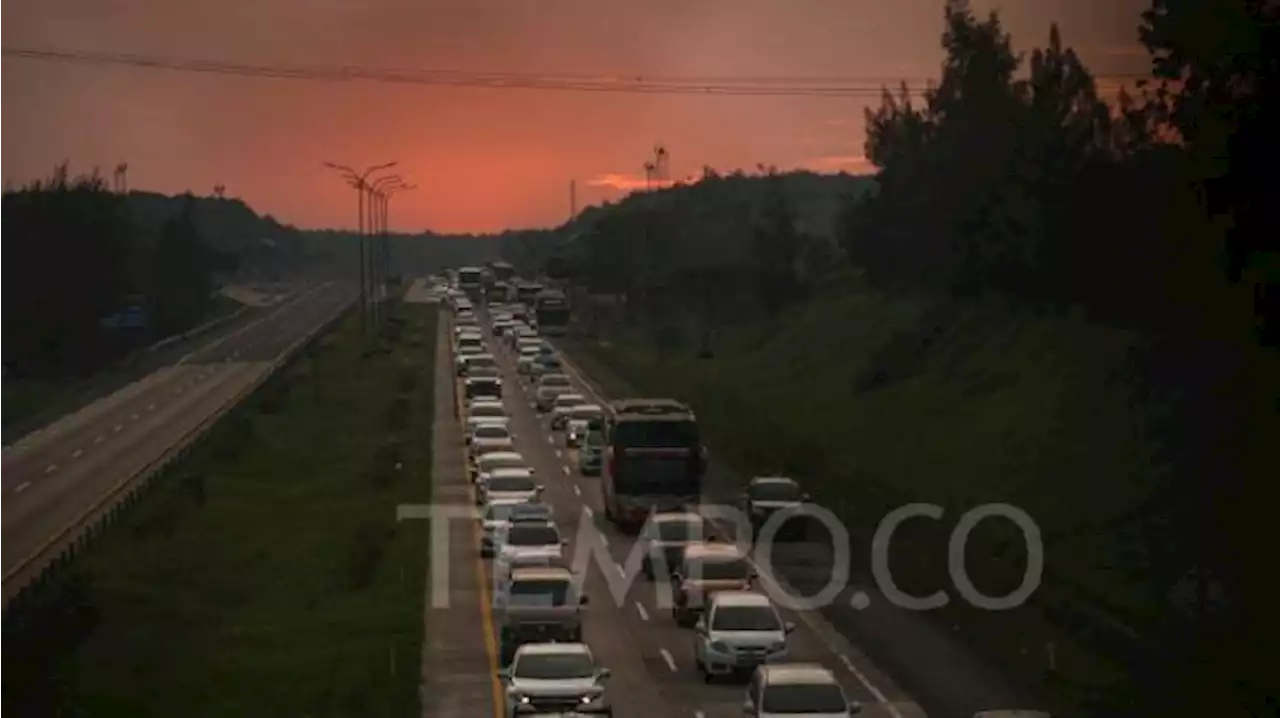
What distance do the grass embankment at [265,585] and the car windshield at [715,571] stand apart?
4.91 meters

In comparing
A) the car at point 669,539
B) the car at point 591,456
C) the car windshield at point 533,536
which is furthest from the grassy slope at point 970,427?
the car windshield at point 533,536

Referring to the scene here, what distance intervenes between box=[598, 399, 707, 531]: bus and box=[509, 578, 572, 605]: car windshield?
13.0 m

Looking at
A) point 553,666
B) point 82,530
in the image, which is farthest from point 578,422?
point 553,666

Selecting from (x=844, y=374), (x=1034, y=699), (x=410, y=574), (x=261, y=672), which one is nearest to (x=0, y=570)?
(x=410, y=574)

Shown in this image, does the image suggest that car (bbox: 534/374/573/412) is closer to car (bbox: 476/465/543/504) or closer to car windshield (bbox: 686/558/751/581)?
car (bbox: 476/465/543/504)

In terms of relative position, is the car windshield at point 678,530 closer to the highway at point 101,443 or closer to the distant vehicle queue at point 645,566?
the distant vehicle queue at point 645,566

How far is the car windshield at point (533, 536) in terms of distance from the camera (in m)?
41.6

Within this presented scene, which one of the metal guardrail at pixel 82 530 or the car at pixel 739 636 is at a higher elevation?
the car at pixel 739 636

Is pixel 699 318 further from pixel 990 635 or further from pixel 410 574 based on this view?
pixel 990 635

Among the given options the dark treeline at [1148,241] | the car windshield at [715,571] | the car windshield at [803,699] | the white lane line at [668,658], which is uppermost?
the dark treeline at [1148,241]

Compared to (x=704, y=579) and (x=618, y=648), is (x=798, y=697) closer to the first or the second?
(x=618, y=648)

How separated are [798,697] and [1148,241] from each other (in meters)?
23.8

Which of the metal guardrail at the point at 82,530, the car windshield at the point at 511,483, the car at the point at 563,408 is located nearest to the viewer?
the metal guardrail at the point at 82,530

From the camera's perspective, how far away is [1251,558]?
28859mm
